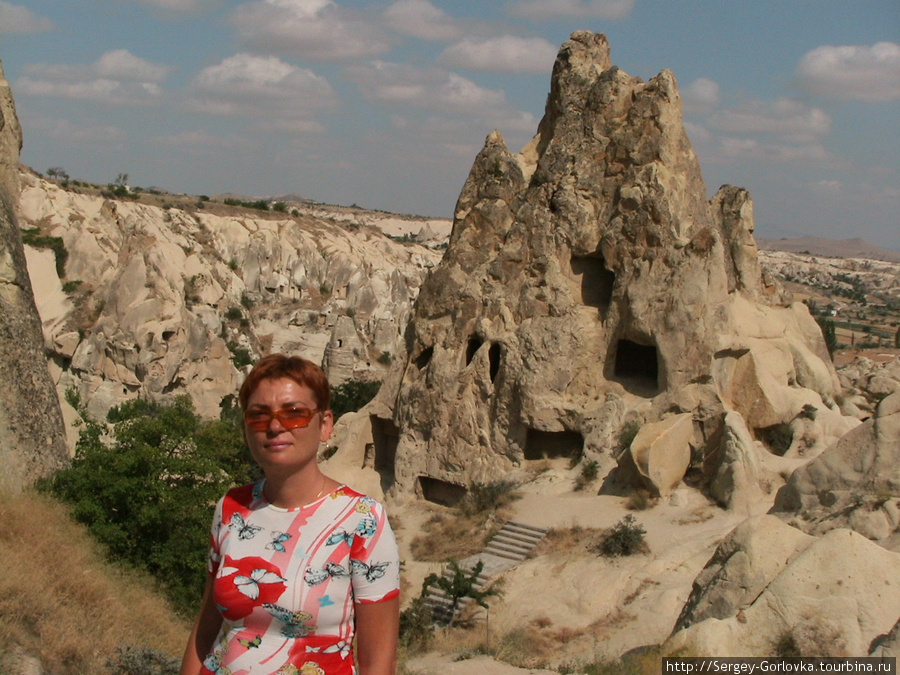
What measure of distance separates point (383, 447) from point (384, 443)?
9 centimetres

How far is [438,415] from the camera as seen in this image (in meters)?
16.9

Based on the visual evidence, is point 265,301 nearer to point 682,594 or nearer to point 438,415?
point 438,415

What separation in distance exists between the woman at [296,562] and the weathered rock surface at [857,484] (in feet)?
23.6

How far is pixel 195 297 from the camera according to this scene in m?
35.9

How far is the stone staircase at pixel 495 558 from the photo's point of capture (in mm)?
11859

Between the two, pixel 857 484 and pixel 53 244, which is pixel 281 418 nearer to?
pixel 857 484

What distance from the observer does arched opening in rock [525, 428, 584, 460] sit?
647 inches

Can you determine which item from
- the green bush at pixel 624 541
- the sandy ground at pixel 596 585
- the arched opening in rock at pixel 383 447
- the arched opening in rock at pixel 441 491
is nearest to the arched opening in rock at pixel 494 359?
the arched opening in rock at pixel 441 491

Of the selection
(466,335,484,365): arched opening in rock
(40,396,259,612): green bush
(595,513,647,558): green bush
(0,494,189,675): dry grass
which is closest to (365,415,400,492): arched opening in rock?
(466,335,484,365): arched opening in rock

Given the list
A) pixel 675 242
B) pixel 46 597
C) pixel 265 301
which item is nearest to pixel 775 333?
pixel 675 242

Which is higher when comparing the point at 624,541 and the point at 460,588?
the point at 624,541

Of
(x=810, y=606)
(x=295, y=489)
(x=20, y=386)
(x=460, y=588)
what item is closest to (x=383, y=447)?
(x=460, y=588)

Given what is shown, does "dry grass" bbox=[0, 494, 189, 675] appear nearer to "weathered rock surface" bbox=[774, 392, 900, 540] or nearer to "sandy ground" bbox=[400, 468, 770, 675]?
"sandy ground" bbox=[400, 468, 770, 675]

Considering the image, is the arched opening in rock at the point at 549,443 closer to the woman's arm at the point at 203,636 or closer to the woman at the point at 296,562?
the woman's arm at the point at 203,636
